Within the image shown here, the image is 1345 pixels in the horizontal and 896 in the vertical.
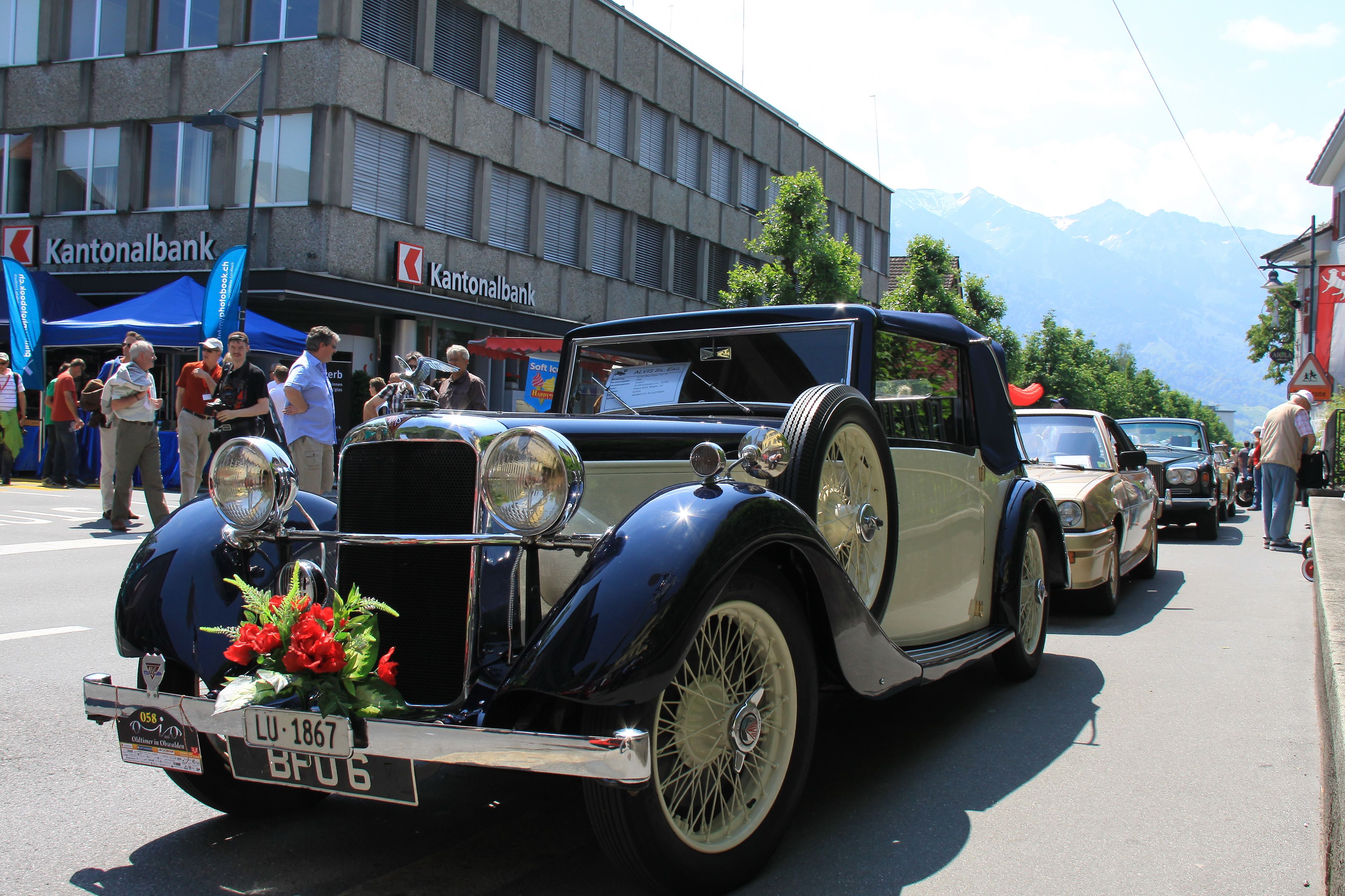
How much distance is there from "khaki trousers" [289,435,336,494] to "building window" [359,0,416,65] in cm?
1336

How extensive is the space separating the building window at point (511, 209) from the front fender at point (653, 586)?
20424 mm

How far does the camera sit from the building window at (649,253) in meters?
26.9

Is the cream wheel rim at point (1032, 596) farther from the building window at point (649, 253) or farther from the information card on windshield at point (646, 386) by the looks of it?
the building window at point (649, 253)

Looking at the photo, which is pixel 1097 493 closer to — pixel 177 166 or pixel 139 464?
pixel 139 464

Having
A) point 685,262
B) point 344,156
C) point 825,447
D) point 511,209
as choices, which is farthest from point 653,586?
point 685,262

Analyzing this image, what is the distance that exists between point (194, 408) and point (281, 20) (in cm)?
1234

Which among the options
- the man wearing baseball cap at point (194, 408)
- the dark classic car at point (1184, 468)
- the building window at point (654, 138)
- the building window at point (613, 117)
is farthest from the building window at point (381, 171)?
the dark classic car at point (1184, 468)

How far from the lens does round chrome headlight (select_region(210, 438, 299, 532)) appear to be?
302 cm

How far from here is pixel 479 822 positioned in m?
3.09

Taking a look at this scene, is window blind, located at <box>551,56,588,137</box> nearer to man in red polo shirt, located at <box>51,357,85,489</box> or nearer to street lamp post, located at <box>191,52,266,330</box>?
street lamp post, located at <box>191,52,266,330</box>

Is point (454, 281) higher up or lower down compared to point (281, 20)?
lower down

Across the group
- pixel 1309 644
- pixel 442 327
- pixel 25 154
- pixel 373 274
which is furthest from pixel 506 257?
pixel 1309 644

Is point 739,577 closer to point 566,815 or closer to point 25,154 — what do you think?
point 566,815

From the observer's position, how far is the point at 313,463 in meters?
8.38
